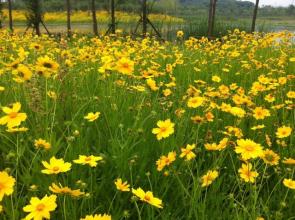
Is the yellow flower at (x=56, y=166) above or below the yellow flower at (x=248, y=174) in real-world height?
above

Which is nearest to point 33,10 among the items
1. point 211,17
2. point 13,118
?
point 211,17

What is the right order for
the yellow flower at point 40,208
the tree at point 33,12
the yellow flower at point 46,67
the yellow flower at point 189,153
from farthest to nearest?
1. the tree at point 33,12
2. the yellow flower at point 46,67
3. the yellow flower at point 189,153
4. the yellow flower at point 40,208

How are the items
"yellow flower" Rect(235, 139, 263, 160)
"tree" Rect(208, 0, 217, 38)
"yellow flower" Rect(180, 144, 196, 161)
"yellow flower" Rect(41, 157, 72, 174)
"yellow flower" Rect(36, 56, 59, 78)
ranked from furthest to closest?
"tree" Rect(208, 0, 217, 38) → "yellow flower" Rect(36, 56, 59, 78) → "yellow flower" Rect(180, 144, 196, 161) → "yellow flower" Rect(235, 139, 263, 160) → "yellow flower" Rect(41, 157, 72, 174)

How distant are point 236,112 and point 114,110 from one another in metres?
0.65

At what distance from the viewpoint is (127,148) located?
170cm

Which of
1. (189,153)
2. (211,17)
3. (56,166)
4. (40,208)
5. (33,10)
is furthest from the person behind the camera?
(33,10)

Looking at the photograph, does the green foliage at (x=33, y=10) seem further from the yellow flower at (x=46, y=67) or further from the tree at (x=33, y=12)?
the yellow flower at (x=46, y=67)

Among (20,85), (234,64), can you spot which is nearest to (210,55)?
(234,64)

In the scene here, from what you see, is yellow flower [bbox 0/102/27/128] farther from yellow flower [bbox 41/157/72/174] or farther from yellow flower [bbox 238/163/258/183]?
yellow flower [bbox 238/163/258/183]

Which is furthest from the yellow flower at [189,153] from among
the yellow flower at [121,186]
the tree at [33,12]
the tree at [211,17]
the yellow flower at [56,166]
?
the tree at [33,12]

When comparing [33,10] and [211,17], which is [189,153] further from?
[33,10]

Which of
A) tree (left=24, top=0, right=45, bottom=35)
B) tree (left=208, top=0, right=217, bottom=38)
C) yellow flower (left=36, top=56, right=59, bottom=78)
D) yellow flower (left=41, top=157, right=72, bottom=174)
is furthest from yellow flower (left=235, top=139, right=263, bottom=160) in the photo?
tree (left=24, top=0, right=45, bottom=35)

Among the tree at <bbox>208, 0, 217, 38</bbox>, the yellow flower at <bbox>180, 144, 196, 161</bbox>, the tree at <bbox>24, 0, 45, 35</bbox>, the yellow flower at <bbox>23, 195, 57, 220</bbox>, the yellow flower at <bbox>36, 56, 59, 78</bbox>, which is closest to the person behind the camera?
the yellow flower at <bbox>23, 195, 57, 220</bbox>

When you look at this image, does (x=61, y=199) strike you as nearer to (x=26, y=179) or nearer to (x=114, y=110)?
(x=26, y=179)
